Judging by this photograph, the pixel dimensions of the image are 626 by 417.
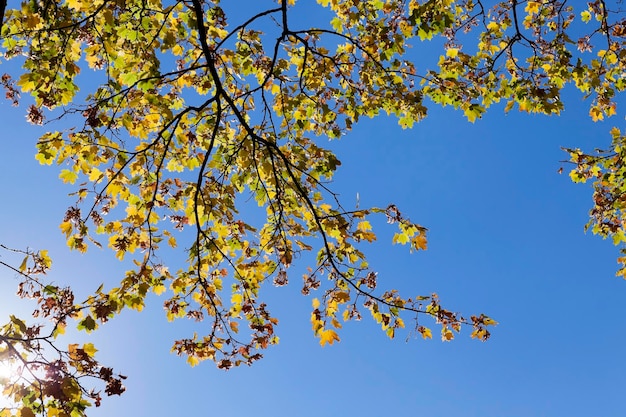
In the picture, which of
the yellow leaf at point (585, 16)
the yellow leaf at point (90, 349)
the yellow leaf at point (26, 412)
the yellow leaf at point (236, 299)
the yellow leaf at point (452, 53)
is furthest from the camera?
the yellow leaf at point (585, 16)

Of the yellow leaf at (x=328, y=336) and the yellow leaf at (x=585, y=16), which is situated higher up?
the yellow leaf at (x=585, y=16)

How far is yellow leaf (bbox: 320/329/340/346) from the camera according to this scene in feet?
19.4

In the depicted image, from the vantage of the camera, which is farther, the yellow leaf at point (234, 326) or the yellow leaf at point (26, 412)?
the yellow leaf at point (234, 326)

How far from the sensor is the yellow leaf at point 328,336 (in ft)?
19.4

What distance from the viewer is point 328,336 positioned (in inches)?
234

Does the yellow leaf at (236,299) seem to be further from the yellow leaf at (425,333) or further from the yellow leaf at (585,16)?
the yellow leaf at (585,16)

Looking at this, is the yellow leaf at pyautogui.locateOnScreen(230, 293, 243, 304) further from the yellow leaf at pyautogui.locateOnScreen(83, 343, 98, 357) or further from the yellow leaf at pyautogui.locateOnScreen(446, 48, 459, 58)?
the yellow leaf at pyautogui.locateOnScreen(446, 48, 459, 58)

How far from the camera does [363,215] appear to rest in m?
5.45

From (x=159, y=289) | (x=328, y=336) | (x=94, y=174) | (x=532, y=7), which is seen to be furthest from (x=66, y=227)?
(x=532, y=7)

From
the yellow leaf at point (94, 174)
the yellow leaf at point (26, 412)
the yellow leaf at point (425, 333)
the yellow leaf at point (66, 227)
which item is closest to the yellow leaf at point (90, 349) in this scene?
the yellow leaf at point (26, 412)

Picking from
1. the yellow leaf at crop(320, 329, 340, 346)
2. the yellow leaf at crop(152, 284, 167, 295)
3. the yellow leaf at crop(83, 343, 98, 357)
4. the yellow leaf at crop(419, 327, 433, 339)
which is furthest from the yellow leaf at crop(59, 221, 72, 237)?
the yellow leaf at crop(419, 327, 433, 339)

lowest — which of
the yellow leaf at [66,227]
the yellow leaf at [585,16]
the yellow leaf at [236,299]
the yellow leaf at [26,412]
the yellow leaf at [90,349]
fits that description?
the yellow leaf at [26,412]

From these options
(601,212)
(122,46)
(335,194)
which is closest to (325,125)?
(335,194)

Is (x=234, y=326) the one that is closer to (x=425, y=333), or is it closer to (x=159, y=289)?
(x=159, y=289)
